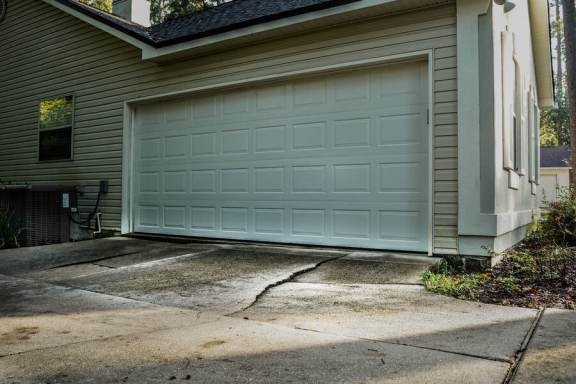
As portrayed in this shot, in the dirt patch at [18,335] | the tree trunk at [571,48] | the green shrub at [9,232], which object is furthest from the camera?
the tree trunk at [571,48]

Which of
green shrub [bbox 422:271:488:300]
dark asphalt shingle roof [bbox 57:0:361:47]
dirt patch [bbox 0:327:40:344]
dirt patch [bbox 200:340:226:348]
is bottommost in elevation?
dirt patch [bbox 0:327:40:344]

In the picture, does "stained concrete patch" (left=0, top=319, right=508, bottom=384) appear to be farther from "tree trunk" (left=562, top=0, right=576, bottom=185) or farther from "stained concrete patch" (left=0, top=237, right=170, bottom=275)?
"tree trunk" (left=562, top=0, right=576, bottom=185)

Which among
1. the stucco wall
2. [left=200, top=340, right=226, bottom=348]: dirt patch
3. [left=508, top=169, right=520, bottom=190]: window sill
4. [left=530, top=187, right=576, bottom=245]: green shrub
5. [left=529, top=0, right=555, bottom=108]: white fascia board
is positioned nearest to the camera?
[left=200, top=340, right=226, bottom=348]: dirt patch

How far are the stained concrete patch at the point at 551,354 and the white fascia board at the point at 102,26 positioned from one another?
6.76 metres

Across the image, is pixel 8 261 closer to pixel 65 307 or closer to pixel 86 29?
pixel 65 307

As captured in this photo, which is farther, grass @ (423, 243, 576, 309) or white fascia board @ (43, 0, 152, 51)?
white fascia board @ (43, 0, 152, 51)

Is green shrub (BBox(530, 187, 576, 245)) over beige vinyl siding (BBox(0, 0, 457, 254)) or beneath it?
beneath

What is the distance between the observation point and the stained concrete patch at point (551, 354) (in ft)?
7.17

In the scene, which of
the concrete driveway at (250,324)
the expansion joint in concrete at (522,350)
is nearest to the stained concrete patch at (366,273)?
the concrete driveway at (250,324)

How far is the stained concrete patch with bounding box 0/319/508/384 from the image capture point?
2227 mm

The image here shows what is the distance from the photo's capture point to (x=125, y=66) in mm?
8352

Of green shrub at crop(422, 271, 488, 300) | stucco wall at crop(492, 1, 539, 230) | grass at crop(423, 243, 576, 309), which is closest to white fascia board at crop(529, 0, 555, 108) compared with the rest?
stucco wall at crop(492, 1, 539, 230)

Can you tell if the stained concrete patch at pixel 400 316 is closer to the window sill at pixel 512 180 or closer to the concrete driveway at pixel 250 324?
the concrete driveway at pixel 250 324

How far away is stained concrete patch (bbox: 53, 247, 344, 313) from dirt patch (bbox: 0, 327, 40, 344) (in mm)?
1006
